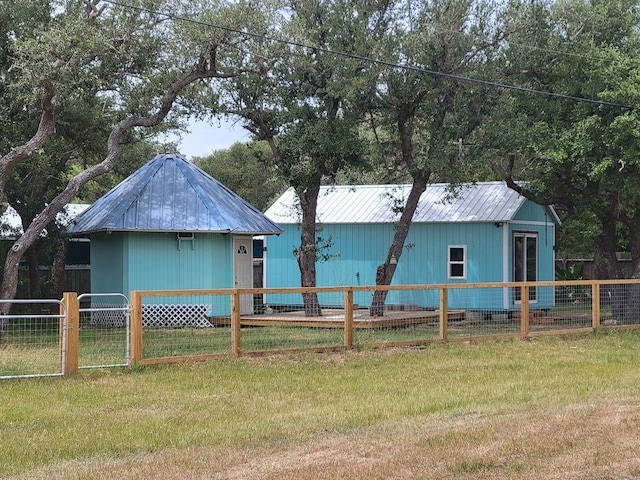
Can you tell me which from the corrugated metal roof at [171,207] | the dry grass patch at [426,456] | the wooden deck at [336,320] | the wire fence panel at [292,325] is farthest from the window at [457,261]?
the dry grass patch at [426,456]

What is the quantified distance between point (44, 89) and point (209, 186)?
627 cm

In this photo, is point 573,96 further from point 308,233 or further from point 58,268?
point 58,268

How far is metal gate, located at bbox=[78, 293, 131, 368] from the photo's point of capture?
1333 centimetres

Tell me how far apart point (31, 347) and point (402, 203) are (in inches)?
526

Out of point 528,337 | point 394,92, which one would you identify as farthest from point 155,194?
point 528,337

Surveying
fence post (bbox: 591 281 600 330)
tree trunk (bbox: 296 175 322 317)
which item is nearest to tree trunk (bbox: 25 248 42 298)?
tree trunk (bbox: 296 175 322 317)

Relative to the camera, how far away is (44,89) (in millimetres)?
18141

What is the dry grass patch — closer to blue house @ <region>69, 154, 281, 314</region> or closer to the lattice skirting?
the lattice skirting

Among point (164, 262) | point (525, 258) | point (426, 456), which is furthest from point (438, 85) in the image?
point (426, 456)

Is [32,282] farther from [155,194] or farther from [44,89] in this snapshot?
[44,89]

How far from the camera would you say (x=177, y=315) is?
20250 mm

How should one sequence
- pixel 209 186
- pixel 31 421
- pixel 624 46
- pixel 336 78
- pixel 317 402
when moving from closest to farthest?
pixel 31 421
pixel 317 402
pixel 336 78
pixel 624 46
pixel 209 186

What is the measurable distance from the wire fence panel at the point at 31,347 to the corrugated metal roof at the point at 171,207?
4.83 meters

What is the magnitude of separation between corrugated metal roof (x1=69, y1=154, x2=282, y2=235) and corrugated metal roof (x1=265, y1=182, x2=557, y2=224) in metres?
1.79
